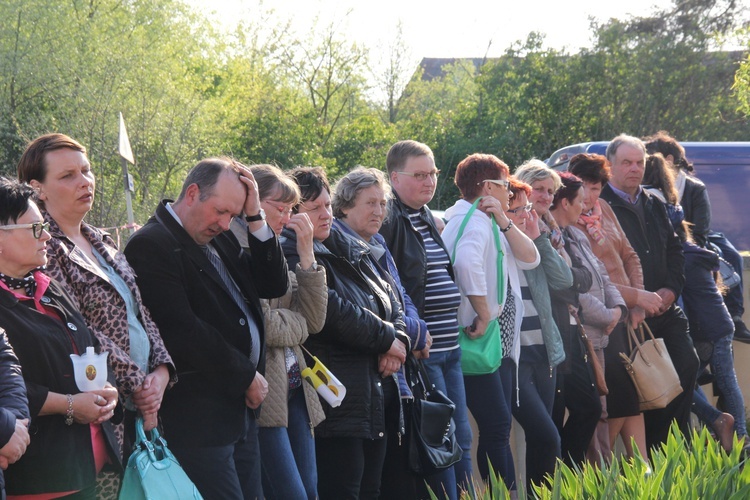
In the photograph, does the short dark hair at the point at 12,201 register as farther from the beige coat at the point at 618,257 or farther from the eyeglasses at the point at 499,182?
the beige coat at the point at 618,257

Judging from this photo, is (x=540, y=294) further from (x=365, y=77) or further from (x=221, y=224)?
(x=365, y=77)

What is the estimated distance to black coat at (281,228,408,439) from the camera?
4.56 m

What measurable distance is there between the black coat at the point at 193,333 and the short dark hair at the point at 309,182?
2.83ft

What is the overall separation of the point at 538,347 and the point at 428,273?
90 cm

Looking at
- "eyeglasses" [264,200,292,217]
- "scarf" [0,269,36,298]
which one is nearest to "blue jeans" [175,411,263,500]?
"scarf" [0,269,36,298]

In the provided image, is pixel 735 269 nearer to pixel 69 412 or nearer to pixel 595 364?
pixel 595 364

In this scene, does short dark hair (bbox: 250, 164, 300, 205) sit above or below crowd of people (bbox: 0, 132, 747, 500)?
above

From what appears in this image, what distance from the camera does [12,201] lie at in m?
3.35

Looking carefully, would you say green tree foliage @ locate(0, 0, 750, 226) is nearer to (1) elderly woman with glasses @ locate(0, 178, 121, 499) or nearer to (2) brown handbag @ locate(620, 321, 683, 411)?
(2) brown handbag @ locate(620, 321, 683, 411)

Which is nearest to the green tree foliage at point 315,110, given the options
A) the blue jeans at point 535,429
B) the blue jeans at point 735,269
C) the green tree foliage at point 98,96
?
the green tree foliage at point 98,96

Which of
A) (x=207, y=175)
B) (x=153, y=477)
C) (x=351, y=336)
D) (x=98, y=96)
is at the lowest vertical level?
(x=153, y=477)

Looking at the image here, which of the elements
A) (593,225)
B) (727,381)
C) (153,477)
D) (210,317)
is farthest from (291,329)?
(727,381)

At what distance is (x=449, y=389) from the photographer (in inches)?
215

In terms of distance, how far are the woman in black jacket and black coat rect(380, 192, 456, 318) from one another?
0.53m
